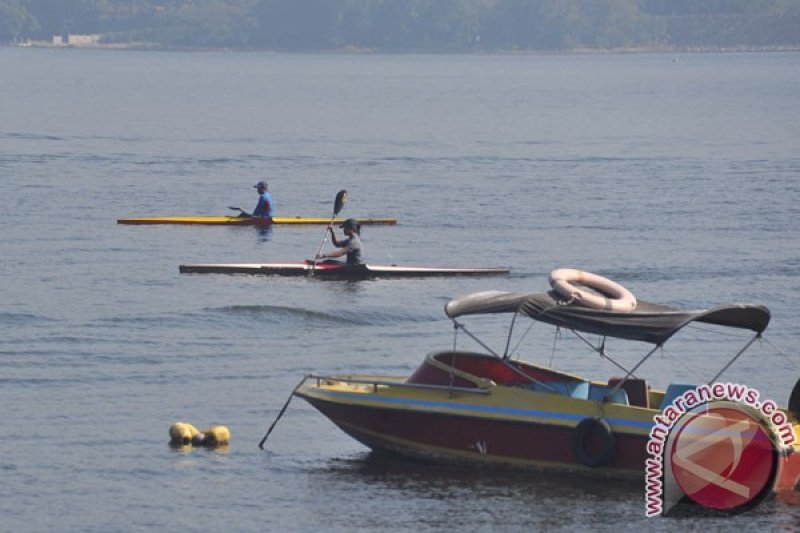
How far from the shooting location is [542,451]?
26.4 meters

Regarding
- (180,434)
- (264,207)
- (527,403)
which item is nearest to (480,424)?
(527,403)

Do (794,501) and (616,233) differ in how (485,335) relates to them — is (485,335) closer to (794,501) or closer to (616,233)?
(794,501)

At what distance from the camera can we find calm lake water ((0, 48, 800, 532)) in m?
26.0

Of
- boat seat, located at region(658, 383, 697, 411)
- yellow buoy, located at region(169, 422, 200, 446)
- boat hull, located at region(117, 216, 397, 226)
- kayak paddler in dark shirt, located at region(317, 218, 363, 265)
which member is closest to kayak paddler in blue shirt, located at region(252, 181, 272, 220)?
boat hull, located at region(117, 216, 397, 226)

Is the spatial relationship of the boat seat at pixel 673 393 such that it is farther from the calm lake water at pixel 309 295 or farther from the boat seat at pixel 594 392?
the calm lake water at pixel 309 295

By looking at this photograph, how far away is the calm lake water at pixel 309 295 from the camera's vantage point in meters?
26.0

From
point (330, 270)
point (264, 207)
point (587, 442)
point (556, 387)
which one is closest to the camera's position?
point (587, 442)

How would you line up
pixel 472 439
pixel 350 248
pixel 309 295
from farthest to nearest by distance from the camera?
1. pixel 350 248
2. pixel 309 295
3. pixel 472 439

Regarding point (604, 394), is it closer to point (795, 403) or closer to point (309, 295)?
point (795, 403)

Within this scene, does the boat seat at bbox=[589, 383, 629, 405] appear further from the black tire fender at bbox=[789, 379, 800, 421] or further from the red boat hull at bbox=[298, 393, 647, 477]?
the black tire fender at bbox=[789, 379, 800, 421]

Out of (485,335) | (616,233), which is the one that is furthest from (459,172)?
(485,335)

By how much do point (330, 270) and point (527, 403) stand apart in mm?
17553

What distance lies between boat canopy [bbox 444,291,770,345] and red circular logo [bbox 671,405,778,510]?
1.61 meters

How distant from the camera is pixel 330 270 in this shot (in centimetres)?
4338
